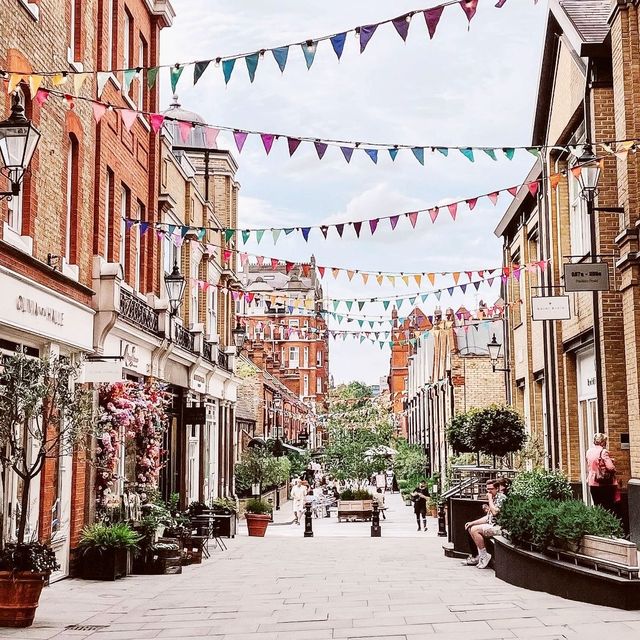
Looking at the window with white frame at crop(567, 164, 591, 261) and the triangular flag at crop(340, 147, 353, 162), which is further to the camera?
the window with white frame at crop(567, 164, 591, 261)

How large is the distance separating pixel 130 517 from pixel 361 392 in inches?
3562

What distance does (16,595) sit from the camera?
9203 millimetres

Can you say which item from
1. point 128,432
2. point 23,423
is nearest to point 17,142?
point 23,423

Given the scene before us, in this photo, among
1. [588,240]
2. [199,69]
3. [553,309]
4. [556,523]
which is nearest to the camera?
[199,69]

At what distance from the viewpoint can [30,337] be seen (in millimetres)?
12234

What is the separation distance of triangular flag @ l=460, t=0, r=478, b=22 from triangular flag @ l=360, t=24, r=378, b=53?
101 centimetres

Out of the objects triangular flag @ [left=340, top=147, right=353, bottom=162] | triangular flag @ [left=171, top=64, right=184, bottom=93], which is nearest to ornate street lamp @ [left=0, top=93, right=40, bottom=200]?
triangular flag @ [left=171, top=64, right=184, bottom=93]

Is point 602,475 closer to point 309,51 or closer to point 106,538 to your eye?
point 106,538

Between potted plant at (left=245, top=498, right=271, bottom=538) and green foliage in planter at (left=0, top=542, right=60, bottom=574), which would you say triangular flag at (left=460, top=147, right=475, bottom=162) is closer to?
green foliage in planter at (left=0, top=542, right=60, bottom=574)

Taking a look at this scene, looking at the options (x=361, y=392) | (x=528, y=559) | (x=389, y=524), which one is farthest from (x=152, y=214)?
(x=361, y=392)

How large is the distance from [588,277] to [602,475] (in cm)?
297

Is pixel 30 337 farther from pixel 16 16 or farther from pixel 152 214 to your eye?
pixel 152 214

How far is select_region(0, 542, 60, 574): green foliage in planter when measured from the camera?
363 inches

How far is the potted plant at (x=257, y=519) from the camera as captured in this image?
25406mm
